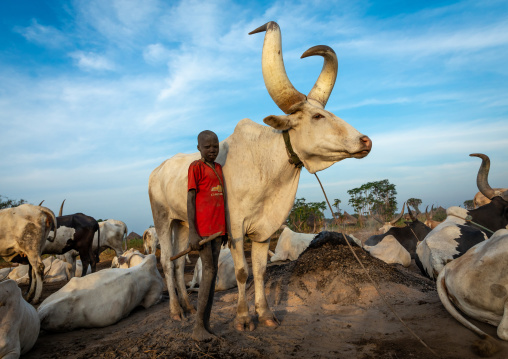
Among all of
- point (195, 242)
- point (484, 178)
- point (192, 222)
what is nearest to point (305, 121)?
point (192, 222)

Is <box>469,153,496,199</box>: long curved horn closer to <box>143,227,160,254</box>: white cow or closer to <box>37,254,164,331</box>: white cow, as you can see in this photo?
<box>37,254,164,331</box>: white cow

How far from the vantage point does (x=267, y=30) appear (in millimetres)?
3889

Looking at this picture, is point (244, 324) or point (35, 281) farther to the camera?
point (35, 281)

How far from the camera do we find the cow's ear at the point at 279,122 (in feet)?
12.4

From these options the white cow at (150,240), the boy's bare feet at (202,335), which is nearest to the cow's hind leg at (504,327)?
the boy's bare feet at (202,335)

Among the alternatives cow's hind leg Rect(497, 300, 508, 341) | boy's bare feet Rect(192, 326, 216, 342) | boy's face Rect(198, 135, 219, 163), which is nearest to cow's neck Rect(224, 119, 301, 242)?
boy's face Rect(198, 135, 219, 163)

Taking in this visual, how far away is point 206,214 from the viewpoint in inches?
148

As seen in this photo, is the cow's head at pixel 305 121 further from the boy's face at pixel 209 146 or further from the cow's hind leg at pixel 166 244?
the cow's hind leg at pixel 166 244

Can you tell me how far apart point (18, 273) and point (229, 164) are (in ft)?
30.9

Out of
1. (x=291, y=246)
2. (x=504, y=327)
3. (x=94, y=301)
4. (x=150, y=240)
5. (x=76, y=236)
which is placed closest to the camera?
(x=504, y=327)

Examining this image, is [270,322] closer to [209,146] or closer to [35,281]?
[209,146]

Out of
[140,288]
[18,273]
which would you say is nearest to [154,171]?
[140,288]

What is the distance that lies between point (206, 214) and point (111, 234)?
11.0 m

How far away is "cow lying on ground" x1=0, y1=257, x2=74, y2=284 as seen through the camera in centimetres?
1027
